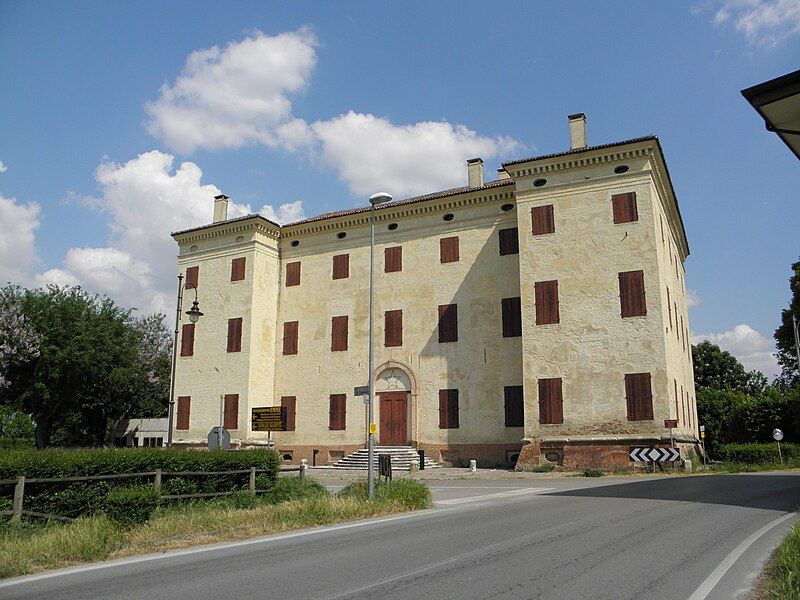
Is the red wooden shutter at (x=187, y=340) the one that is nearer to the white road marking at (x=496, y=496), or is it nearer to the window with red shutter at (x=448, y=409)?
the window with red shutter at (x=448, y=409)

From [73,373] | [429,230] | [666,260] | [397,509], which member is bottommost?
[397,509]

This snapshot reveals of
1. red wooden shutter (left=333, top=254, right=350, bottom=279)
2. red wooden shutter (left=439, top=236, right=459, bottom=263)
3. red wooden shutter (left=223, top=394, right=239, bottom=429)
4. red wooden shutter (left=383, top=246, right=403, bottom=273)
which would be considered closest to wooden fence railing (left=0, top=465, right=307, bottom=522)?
red wooden shutter (left=439, top=236, right=459, bottom=263)

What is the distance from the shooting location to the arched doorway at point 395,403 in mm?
30281

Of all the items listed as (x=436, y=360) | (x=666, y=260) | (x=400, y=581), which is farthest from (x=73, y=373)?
(x=400, y=581)

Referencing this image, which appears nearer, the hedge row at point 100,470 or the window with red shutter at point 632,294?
the hedge row at point 100,470

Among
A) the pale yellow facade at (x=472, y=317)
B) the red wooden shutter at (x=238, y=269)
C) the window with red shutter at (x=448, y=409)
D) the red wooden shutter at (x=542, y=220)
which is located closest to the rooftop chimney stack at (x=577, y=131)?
the pale yellow facade at (x=472, y=317)

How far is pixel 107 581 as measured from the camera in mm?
7422

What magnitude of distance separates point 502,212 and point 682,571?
24.0 meters

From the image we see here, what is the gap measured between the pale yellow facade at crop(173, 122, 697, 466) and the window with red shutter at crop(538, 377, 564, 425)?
20 centimetres

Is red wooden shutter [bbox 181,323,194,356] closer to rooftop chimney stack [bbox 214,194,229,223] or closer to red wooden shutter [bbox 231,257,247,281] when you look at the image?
red wooden shutter [bbox 231,257,247,281]

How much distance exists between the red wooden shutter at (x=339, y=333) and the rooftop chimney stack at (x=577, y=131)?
13763mm

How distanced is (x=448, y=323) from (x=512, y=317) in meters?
3.10

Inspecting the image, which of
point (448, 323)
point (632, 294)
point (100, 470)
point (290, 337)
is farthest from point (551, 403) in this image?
point (100, 470)

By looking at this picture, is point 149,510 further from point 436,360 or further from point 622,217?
point 622,217
